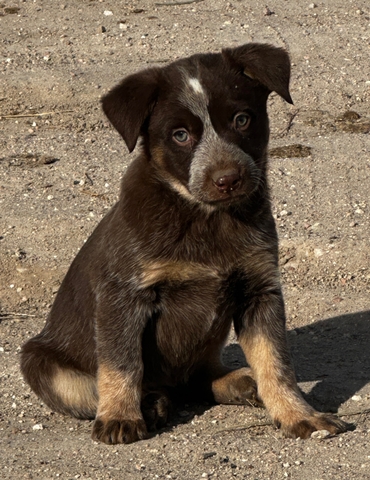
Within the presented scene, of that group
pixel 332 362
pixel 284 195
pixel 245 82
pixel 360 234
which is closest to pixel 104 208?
pixel 284 195

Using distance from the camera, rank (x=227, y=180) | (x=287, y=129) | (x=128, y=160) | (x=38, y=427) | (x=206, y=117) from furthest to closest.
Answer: (x=287, y=129)
(x=128, y=160)
(x=38, y=427)
(x=206, y=117)
(x=227, y=180)

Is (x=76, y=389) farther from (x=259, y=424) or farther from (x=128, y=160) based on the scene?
(x=128, y=160)

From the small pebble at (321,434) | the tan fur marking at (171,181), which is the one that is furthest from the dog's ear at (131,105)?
the small pebble at (321,434)

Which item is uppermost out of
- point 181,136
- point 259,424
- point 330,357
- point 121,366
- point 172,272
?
point 181,136

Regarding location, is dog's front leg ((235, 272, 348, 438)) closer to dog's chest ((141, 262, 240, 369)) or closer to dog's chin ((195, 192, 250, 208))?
dog's chest ((141, 262, 240, 369))

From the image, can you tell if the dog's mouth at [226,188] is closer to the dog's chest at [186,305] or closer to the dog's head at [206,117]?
the dog's head at [206,117]

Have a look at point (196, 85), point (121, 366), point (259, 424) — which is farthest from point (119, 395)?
point (196, 85)

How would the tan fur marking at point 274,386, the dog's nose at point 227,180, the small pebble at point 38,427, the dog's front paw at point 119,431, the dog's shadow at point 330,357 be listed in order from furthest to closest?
the dog's shadow at point 330,357 < the small pebble at point 38,427 < the tan fur marking at point 274,386 < the dog's front paw at point 119,431 < the dog's nose at point 227,180

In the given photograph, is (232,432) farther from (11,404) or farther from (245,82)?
(245,82)
